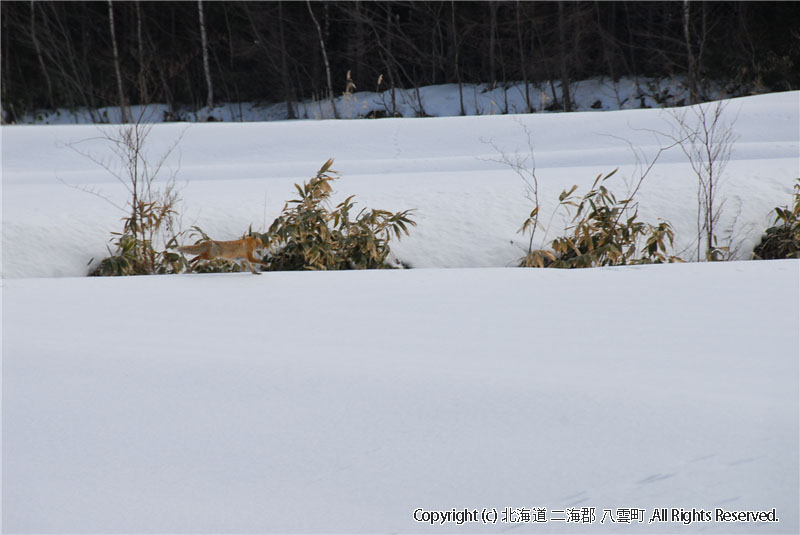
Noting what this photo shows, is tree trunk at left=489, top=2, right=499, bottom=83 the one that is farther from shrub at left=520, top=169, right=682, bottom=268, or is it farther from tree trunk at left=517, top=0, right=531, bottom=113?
shrub at left=520, top=169, right=682, bottom=268

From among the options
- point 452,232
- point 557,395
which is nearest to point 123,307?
point 557,395

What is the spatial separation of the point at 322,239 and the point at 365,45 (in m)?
7.99

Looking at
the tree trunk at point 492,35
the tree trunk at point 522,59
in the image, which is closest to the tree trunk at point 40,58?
the tree trunk at point 492,35

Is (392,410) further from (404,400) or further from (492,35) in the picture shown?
(492,35)

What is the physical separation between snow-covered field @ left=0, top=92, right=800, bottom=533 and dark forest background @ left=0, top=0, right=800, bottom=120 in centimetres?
777

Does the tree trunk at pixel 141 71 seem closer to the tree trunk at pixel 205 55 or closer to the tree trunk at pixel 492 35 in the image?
the tree trunk at pixel 205 55

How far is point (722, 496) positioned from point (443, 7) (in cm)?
1012

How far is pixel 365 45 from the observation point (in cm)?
1012

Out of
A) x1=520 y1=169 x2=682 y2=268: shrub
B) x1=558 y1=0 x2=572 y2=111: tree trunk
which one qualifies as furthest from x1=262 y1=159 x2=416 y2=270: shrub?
x1=558 y1=0 x2=572 y2=111: tree trunk

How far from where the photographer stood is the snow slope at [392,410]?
102 centimetres

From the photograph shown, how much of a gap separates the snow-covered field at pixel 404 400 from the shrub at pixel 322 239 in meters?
0.73

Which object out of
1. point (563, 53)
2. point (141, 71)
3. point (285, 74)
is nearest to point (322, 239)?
point (141, 71)

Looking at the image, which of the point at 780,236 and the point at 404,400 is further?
the point at 780,236

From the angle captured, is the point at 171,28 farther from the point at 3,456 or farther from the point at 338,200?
the point at 3,456
